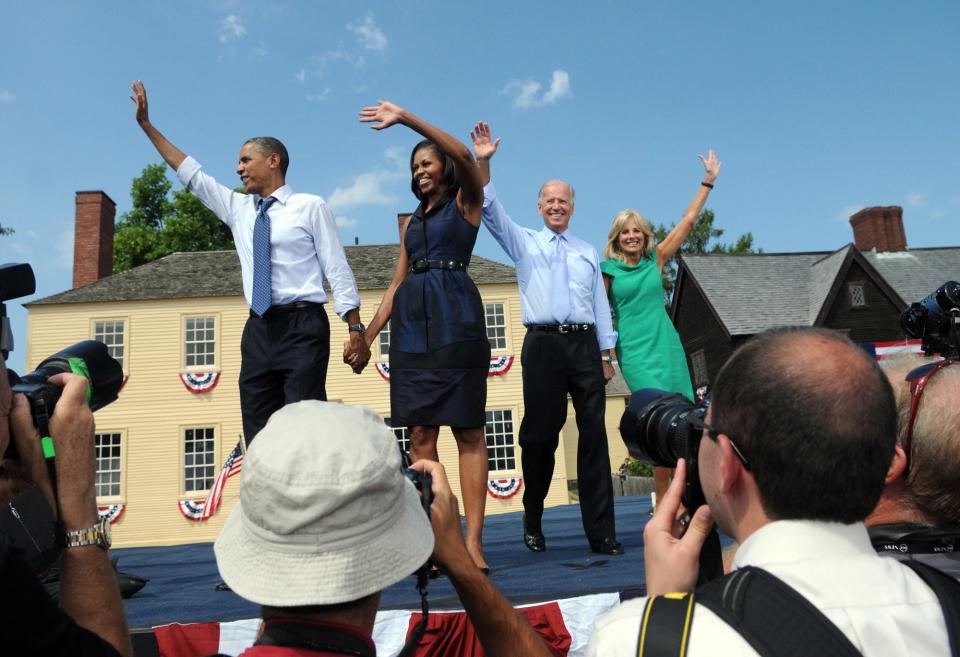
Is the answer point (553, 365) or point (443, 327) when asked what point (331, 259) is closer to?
point (443, 327)

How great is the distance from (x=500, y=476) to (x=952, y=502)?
2050cm

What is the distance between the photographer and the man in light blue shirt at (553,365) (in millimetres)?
4344

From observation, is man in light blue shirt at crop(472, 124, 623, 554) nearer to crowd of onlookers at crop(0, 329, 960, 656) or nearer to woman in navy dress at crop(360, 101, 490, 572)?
woman in navy dress at crop(360, 101, 490, 572)

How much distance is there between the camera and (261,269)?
4.04 metres

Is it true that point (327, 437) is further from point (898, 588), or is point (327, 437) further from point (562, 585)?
point (562, 585)

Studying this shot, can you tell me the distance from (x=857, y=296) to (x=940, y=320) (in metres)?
30.8

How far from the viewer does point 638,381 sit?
4871 mm

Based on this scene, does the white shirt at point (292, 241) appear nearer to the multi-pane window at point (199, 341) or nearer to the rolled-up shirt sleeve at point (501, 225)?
the rolled-up shirt sleeve at point (501, 225)

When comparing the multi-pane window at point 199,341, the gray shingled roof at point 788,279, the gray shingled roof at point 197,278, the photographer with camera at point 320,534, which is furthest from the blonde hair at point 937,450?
the gray shingled roof at point 788,279

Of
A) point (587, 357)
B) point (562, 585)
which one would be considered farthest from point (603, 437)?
point (562, 585)

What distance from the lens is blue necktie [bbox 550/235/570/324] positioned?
450 cm

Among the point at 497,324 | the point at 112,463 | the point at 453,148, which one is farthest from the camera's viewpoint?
the point at 497,324

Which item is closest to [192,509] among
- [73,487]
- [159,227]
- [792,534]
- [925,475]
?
[159,227]

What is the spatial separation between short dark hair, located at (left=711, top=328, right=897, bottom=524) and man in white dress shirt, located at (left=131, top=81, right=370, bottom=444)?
3.00 metres
